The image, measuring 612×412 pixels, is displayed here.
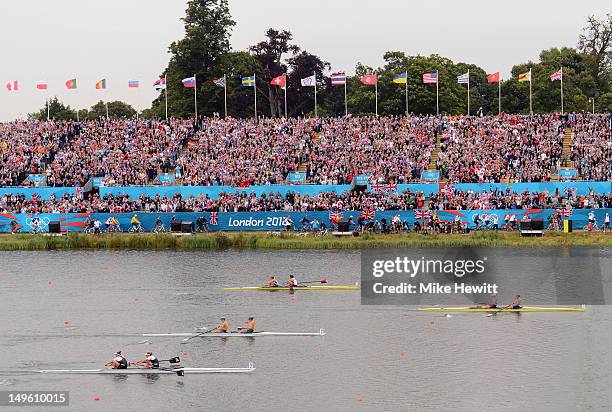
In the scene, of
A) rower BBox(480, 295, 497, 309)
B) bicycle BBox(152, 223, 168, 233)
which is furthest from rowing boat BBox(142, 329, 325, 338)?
bicycle BBox(152, 223, 168, 233)

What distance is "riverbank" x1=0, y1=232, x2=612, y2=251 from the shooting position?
69.1 m

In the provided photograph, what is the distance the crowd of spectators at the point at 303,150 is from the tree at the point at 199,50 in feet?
92.0

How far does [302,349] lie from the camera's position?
4494 cm

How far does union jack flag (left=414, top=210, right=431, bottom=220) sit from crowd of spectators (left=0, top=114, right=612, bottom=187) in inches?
206

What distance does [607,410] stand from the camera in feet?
119

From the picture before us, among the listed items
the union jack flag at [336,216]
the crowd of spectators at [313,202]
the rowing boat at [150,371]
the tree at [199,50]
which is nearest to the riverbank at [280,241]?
the union jack flag at [336,216]

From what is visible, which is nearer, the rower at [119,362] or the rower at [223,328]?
the rower at [119,362]

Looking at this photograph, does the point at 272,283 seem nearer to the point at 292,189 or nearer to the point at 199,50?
the point at 292,189

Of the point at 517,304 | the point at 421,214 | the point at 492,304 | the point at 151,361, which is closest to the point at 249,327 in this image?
the point at 151,361

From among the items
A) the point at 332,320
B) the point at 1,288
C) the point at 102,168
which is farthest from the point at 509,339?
the point at 102,168

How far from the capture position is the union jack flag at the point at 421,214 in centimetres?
7275

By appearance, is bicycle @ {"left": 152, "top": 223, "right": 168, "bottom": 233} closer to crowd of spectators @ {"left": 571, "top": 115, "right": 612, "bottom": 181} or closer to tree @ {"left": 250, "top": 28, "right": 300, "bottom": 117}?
crowd of spectators @ {"left": 571, "top": 115, "right": 612, "bottom": 181}

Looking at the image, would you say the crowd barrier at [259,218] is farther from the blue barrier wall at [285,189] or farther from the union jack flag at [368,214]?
the blue barrier wall at [285,189]

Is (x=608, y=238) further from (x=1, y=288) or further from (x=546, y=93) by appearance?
(x=546, y=93)
